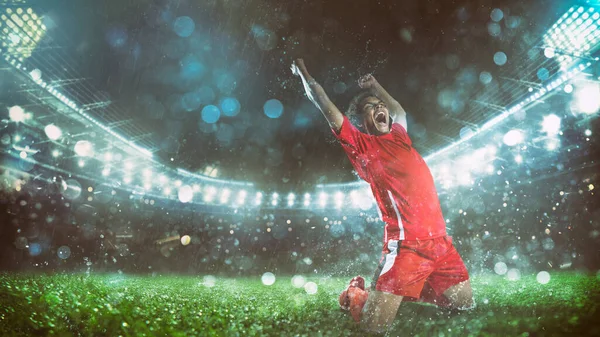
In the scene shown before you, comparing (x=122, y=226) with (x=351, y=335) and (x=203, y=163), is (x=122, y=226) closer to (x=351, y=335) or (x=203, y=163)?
(x=203, y=163)

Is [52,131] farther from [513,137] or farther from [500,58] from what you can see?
[513,137]

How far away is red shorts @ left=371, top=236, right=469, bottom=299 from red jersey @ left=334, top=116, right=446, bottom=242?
13 cm

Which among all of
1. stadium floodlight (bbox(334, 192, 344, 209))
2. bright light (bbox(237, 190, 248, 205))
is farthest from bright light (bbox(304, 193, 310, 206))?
bright light (bbox(237, 190, 248, 205))

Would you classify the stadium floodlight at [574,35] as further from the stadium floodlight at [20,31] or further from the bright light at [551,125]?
the stadium floodlight at [20,31]

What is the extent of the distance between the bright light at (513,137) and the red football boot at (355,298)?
14.2m

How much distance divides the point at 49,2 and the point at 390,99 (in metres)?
9.73

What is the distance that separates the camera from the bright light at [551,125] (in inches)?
516

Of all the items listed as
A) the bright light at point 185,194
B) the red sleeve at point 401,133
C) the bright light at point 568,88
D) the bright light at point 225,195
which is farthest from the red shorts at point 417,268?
the bright light at point 225,195

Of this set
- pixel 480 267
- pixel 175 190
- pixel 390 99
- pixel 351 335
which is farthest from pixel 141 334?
pixel 175 190

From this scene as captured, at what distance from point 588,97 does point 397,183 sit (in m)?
12.8

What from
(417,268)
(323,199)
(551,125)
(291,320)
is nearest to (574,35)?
(551,125)

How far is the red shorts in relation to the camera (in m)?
3.51

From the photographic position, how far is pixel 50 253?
14.8 m

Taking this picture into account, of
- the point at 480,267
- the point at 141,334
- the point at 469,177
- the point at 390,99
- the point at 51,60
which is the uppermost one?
the point at 51,60
